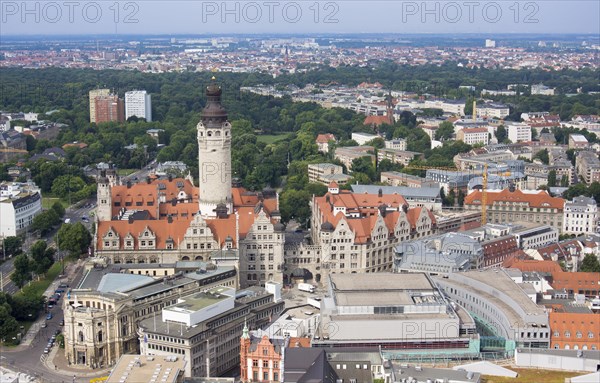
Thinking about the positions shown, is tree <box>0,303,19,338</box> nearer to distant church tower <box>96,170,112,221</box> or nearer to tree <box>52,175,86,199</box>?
distant church tower <box>96,170,112,221</box>

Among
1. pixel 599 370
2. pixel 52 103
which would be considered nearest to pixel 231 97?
pixel 52 103

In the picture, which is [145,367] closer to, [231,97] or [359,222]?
[359,222]

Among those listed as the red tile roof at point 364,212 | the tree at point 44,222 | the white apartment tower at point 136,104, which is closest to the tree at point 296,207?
the red tile roof at point 364,212

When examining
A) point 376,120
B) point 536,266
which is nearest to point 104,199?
point 536,266

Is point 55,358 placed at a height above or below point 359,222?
below

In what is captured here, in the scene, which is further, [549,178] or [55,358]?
[549,178]

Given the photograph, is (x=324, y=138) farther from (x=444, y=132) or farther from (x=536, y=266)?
(x=536, y=266)
